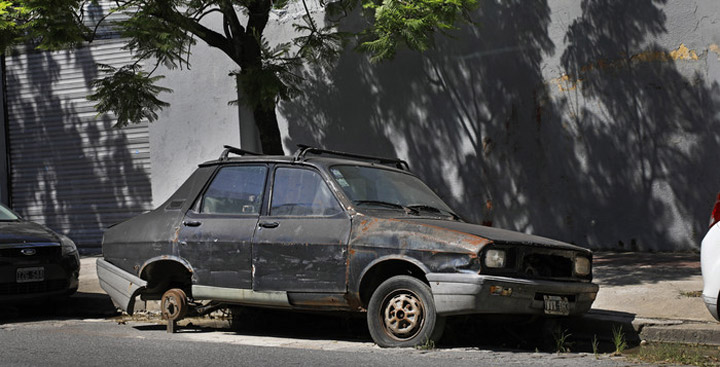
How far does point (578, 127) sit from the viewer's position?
1308 centimetres

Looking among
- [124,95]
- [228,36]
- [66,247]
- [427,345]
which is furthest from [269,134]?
[427,345]

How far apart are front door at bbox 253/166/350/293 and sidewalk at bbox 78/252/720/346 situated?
2309mm

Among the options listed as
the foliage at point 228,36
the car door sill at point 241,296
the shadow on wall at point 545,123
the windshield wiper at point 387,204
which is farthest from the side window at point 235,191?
the shadow on wall at point 545,123

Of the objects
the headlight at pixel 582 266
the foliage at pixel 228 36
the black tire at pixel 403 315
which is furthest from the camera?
the foliage at pixel 228 36

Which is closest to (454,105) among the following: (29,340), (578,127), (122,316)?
(578,127)

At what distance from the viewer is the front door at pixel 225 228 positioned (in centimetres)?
788

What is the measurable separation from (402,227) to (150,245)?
2539mm

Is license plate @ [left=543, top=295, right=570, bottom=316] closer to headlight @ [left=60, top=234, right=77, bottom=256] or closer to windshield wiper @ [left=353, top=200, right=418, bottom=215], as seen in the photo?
windshield wiper @ [left=353, top=200, right=418, bottom=215]

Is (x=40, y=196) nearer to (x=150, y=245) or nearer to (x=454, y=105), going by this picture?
(x=454, y=105)

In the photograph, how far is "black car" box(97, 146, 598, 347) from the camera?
6961mm

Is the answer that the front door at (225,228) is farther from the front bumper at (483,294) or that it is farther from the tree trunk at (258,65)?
the tree trunk at (258,65)

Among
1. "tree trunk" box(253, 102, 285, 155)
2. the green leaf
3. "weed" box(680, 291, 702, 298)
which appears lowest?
"weed" box(680, 291, 702, 298)

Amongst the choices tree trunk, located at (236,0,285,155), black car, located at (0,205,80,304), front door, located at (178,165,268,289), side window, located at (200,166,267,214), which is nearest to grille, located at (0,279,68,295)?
black car, located at (0,205,80,304)

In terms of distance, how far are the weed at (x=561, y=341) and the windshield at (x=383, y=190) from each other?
4.64 feet
